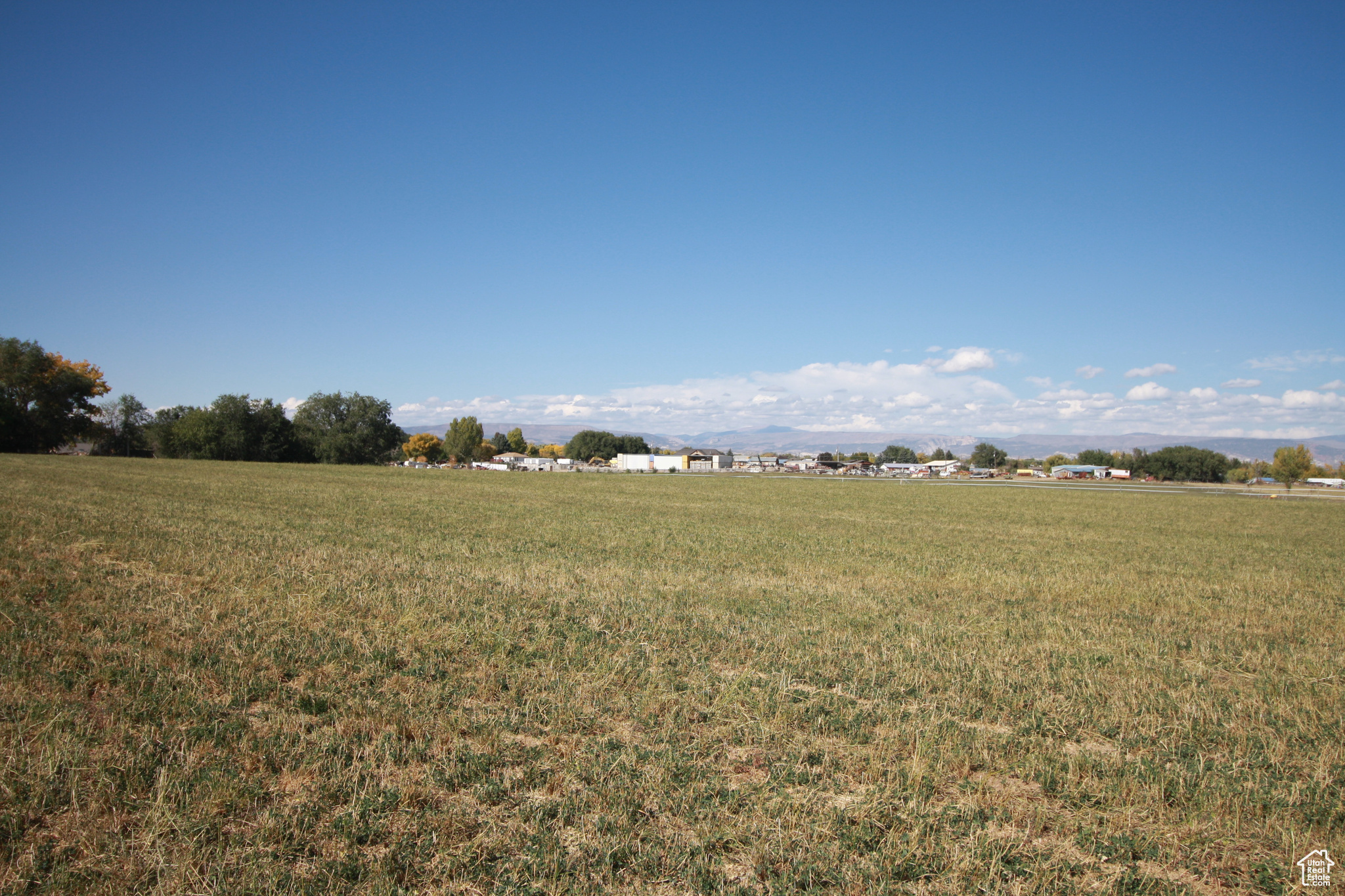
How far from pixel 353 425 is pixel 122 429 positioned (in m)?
38.0

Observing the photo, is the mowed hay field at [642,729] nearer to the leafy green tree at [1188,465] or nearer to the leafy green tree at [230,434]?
the leafy green tree at [230,434]

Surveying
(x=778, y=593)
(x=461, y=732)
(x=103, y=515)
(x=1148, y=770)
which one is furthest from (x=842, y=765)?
(x=103, y=515)

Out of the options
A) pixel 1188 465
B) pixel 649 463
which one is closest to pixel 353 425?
pixel 649 463

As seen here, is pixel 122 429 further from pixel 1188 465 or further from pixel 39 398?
pixel 1188 465

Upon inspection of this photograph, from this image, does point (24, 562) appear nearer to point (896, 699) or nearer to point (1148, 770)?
point (896, 699)

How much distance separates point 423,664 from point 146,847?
3.84 m

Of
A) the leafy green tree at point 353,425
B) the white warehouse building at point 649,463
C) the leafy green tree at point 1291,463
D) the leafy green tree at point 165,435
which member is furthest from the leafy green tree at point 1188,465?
the leafy green tree at point 165,435

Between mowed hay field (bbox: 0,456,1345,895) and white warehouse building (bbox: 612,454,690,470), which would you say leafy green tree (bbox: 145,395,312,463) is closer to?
white warehouse building (bbox: 612,454,690,470)

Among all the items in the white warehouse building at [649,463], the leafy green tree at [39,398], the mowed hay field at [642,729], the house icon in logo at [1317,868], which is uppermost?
the leafy green tree at [39,398]

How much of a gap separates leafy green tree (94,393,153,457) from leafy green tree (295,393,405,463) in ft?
82.7

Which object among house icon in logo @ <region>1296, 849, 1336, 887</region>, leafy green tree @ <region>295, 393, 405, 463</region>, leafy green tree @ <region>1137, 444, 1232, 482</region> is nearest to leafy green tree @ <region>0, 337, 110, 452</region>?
leafy green tree @ <region>295, 393, 405, 463</region>

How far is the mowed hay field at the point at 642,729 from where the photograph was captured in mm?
4512

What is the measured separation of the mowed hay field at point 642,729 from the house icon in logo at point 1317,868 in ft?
0.26

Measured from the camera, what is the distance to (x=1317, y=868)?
4652 millimetres
